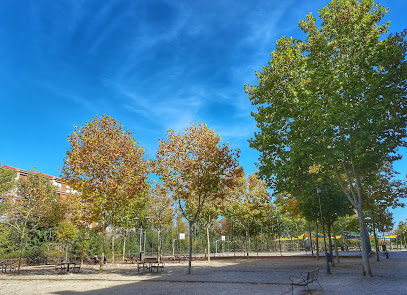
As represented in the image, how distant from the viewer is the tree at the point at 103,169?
2142 centimetres

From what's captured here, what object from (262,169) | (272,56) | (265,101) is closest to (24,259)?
(262,169)

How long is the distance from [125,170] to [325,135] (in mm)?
14511

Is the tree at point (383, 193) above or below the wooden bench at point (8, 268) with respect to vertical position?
above

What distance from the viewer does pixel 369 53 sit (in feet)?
53.4

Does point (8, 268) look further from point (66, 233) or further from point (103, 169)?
point (103, 169)

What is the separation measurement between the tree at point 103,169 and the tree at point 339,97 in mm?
10327

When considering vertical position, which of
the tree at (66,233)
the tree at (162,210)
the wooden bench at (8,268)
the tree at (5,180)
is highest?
the tree at (5,180)

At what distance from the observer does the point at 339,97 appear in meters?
16.2

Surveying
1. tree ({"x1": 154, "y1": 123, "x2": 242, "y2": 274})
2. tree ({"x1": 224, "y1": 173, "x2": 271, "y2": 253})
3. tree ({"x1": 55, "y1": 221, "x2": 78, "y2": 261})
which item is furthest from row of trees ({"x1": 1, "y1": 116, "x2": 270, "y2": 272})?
tree ({"x1": 224, "y1": 173, "x2": 271, "y2": 253})

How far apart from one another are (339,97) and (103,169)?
17395mm

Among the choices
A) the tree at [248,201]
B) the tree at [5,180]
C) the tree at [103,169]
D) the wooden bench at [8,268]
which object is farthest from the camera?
the tree at [248,201]

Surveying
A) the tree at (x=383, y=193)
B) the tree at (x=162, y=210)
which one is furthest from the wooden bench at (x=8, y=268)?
the tree at (x=383, y=193)

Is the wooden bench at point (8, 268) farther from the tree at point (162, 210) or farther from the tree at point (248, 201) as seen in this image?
the tree at point (248, 201)

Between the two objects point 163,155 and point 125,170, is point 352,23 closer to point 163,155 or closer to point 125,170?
point 163,155
